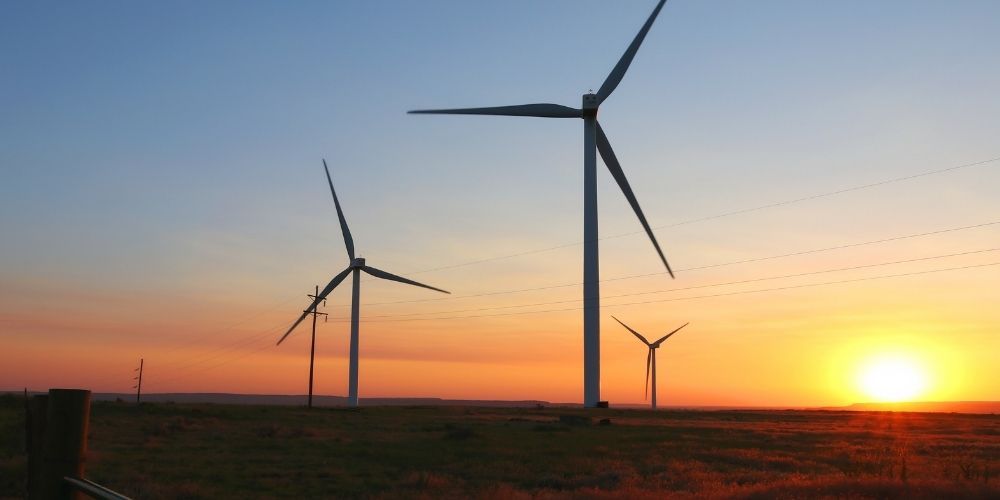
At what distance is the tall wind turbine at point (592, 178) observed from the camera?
76.5 m

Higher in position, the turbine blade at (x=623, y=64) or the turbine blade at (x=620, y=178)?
the turbine blade at (x=623, y=64)

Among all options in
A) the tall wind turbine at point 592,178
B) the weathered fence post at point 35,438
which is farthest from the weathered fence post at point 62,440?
the tall wind turbine at point 592,178

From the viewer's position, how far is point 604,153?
8644cm

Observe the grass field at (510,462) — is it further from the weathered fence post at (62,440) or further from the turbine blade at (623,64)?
the turbine blade at (623,64)

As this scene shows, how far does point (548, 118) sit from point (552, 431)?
4090 centimetres

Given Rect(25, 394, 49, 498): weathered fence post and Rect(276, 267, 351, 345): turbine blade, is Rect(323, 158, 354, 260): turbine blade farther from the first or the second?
Rect(25, 394, 49, 498): weathered fence post

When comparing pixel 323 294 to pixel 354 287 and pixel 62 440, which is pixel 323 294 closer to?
pixel 354 287

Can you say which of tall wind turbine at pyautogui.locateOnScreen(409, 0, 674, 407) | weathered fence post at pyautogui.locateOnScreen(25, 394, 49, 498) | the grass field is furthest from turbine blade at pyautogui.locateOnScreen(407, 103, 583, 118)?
Result: weathered fence post at pyautogui.locateOnScreen(25, 394, 49, 498)

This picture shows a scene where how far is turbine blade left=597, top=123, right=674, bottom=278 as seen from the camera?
257ft

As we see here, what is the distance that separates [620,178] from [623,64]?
12056mm

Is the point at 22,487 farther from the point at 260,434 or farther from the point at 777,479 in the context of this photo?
the point at 260,434

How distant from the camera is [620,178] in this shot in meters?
83.4

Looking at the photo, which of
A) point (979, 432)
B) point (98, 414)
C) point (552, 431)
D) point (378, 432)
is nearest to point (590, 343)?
point (552, 431)

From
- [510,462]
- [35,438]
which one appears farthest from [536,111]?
[35,438]
